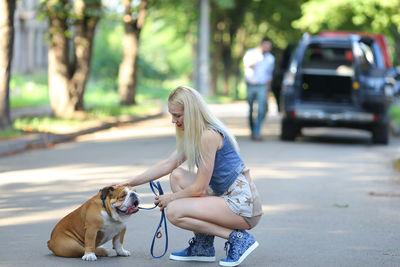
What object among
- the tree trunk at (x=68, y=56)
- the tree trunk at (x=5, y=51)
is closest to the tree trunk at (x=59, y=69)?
the tree trunk at (x=68, y=56)

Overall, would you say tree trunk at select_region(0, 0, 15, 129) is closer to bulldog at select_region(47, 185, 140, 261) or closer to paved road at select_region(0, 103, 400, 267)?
paved road at select_region(0, 103, 400, 267)

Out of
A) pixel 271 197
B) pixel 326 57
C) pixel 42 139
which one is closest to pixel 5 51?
pixel 42 139

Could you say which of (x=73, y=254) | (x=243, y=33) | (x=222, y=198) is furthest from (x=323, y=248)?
(x=243, y=33)

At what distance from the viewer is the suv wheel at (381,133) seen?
54.4 feet

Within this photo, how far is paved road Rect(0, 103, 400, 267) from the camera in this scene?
20.6 ft

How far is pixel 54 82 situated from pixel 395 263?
1551 cm

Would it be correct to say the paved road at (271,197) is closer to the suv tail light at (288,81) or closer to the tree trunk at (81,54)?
the suv tail light at (288,81)

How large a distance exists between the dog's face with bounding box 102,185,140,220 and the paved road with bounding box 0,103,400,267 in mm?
435

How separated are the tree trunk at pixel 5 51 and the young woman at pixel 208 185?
10.9 meters

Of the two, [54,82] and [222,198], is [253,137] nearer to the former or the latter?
[54,82]

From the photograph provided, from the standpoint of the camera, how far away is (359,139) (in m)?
19.1

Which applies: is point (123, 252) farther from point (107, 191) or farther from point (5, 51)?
point (5, 51)

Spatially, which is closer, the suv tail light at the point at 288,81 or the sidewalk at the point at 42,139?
Answer: the sidewalk at the point at 42,139

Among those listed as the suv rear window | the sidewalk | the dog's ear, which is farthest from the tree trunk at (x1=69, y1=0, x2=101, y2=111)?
the dog's ear
